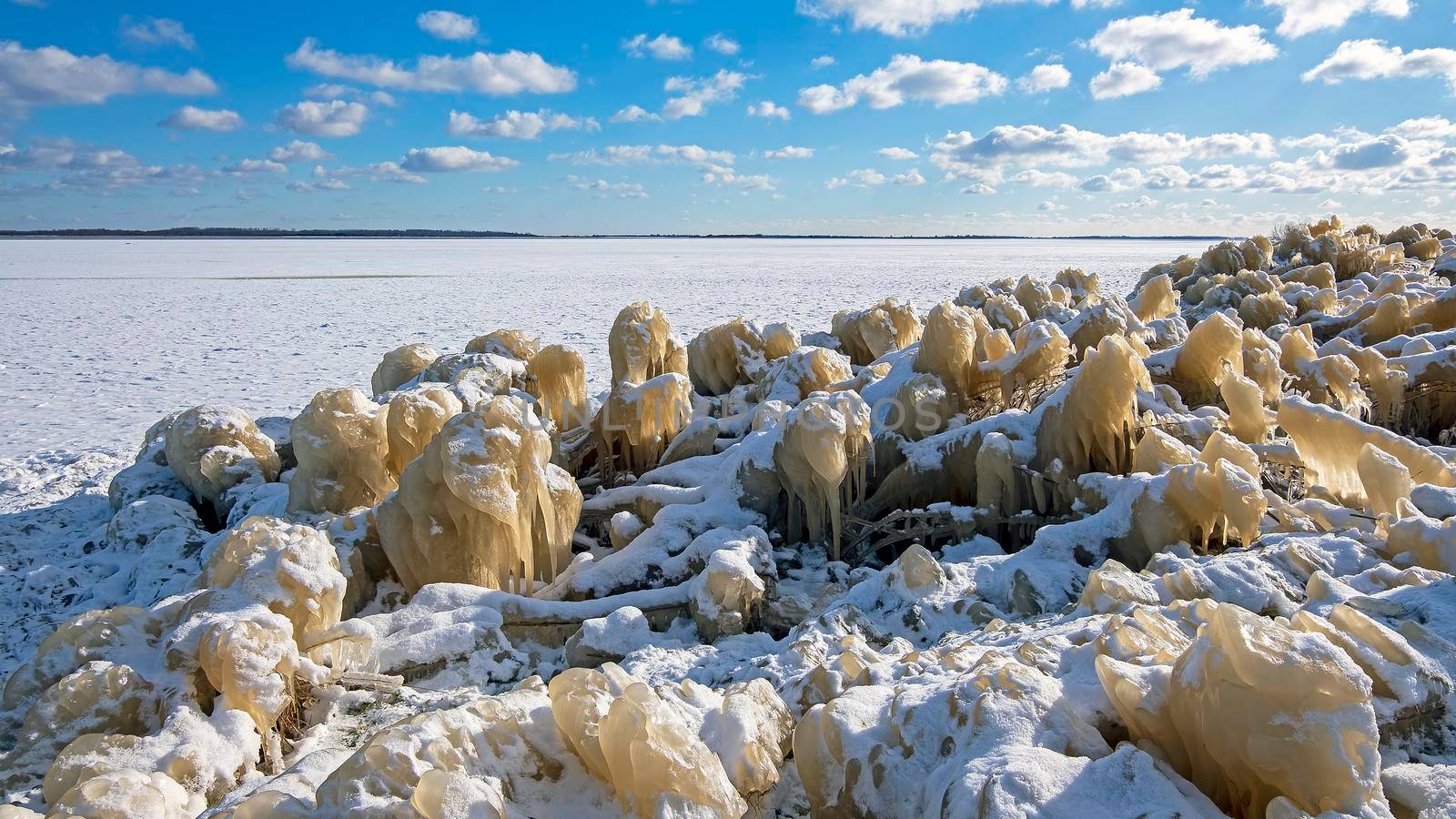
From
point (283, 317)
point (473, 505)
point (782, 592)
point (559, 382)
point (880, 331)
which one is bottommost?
point (782, 592)

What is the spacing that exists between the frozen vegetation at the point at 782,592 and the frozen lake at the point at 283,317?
11.5 feet

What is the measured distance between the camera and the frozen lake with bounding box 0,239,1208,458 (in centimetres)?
938

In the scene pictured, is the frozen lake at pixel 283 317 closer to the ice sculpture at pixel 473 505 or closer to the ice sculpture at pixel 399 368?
the ice sculpture at pixel 399 368

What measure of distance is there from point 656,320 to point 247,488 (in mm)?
3215

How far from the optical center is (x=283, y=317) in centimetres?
1841

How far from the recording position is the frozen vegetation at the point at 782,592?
→ 5.49 feet

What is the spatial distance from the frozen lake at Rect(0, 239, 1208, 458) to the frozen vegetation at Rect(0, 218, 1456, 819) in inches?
138

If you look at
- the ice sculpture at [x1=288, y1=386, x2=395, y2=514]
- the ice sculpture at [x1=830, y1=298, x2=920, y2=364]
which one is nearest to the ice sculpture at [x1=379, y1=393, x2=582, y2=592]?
the ice sculpture at [x1=288, y1=386, x2=395, y2=514]

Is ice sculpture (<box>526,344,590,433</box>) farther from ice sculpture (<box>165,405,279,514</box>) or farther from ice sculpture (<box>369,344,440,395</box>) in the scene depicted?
ice sculpture (<box>165,405,279,514</box>)

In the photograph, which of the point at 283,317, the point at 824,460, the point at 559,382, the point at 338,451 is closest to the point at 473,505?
the point at 338,451

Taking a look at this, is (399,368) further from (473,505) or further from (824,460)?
(824,460)

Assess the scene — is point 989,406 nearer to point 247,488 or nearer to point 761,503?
point 761,503

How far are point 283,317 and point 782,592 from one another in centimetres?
1823

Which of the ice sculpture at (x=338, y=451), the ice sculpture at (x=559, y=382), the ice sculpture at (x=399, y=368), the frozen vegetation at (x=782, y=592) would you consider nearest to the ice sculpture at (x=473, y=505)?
the frozen vegetation at (x=782, y=592)
